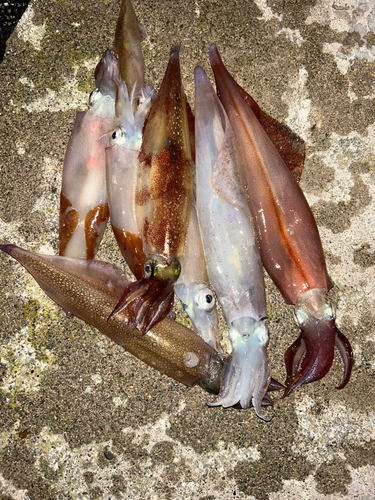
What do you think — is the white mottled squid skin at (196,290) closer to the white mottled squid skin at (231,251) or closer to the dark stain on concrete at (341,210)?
the white mottled squid skin at (231,251)

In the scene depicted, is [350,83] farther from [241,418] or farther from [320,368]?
[241,418]

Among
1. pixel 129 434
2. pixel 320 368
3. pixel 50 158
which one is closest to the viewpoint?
pixel 320 368

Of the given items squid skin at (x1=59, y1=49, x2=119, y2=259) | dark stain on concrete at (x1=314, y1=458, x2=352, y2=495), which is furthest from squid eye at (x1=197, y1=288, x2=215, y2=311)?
dark stain on concrete at (x1=314, y1=458, x2=352, y2=495)

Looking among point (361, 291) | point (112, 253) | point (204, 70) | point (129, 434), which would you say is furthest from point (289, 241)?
point (129, 434)

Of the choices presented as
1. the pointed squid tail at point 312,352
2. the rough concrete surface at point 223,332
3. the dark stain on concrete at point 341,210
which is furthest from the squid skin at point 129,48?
the pointed squid tail at point 312,352

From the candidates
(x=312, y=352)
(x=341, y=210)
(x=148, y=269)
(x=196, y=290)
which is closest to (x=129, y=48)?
(x=148, y=269)
